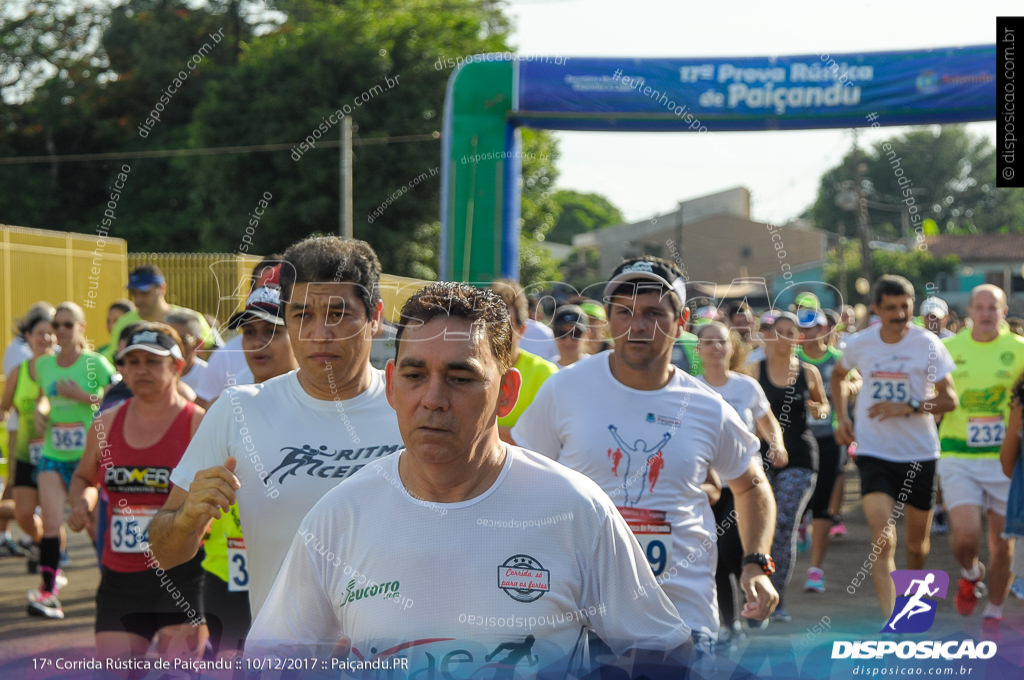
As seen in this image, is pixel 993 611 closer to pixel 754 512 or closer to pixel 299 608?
pixel 754 512

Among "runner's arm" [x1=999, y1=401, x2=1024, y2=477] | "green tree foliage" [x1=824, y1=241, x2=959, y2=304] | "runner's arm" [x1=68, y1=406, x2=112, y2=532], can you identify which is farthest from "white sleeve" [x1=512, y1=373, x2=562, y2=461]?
"green tree foliage" [x1=824, y1=241, x2=959, y2=304]

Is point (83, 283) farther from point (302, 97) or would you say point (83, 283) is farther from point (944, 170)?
point (944, 170)

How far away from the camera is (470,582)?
7.28ft

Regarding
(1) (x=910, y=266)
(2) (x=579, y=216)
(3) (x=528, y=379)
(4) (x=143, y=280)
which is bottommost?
(3) (x=528, y=379)

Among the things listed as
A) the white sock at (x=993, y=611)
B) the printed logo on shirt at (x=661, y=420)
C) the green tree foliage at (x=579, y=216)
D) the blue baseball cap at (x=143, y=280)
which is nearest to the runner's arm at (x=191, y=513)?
the printed logo on shirt at (x=661, y=420)

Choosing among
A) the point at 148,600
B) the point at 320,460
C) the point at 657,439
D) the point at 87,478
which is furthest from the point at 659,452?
the point at 87,478

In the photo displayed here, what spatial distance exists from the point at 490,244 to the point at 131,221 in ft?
75.5

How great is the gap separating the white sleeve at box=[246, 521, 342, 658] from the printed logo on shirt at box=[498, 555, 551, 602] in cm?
35

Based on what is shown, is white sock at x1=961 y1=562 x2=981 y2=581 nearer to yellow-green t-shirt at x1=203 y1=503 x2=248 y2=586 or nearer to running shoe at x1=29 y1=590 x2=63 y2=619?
yellow-green t-shirt at x1=203 y1=503 x2=248 y2=586

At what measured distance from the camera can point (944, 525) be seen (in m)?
10.7

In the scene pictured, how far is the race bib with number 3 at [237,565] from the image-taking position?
4211 millimetres

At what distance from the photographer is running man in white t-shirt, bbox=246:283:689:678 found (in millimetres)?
2205

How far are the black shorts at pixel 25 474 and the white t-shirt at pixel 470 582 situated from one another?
5.96 metres

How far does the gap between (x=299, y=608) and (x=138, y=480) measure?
2.84 m
